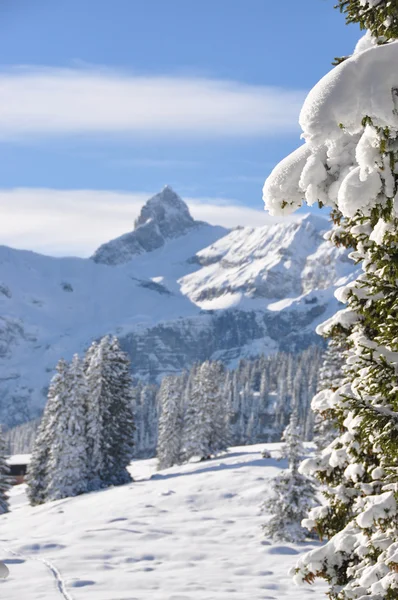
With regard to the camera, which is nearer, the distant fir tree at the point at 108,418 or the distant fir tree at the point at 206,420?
the distant fir tree at the point at 108,418

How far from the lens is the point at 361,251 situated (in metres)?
9.05

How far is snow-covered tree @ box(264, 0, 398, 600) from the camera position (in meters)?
4.62

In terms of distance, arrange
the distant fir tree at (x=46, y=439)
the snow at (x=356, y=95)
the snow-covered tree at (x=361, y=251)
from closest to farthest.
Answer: the snow at (x=356, y=95) → the snow-covered tree at (x=361, y=251) → the distant fir tree at (x=46, y=439)

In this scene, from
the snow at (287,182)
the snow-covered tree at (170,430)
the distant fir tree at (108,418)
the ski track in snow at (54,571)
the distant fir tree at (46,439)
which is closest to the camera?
the snow at (287,182)

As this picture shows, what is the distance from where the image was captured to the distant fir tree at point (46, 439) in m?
53.8

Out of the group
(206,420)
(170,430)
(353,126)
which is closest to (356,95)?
(353,126)

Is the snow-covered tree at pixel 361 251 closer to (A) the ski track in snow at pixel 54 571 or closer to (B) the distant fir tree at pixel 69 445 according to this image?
(A) the ski track in snow at pixel 54 571

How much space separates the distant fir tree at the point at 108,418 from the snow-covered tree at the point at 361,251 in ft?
149

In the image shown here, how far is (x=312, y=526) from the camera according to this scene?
10414mm

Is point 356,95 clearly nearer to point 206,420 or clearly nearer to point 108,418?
point 108,418

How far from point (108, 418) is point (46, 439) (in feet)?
17.0

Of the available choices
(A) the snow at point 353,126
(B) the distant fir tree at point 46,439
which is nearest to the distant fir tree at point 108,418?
(B) the distant fir tree at point 46,439

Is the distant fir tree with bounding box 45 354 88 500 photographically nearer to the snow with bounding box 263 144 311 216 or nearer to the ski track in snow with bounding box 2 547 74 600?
the ski track in snow with bounding box 2 547 74 600

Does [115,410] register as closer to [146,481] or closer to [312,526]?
[146,481]
